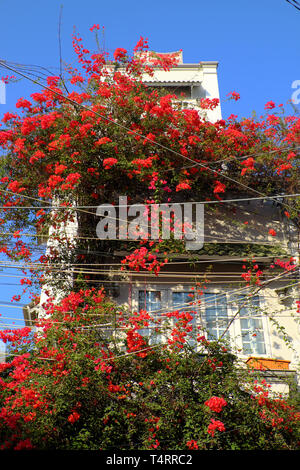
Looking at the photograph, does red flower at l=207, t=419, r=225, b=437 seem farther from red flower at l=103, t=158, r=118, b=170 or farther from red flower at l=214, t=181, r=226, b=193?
red flower at l=103, t=158, r=118, b=170

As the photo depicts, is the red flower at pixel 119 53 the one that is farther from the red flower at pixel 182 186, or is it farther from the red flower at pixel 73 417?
the red flower at pixel 73 417

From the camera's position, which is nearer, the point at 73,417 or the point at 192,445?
the point at 192,445

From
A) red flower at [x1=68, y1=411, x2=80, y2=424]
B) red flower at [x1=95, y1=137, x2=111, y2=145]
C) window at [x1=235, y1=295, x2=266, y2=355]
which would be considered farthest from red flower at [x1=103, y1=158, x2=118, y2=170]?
red flower at [x1=68, y1=411, x2=80, y2=424]

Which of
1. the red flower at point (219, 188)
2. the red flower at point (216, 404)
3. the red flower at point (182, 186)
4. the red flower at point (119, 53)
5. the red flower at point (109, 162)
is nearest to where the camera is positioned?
the red flower at point (216, 404)

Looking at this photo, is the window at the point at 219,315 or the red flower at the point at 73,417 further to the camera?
the window at the point at 219,315

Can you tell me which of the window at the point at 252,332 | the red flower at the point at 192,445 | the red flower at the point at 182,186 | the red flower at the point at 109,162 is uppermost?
the red flower at the point at 109,162

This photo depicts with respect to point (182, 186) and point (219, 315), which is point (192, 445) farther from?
point (182, 186)

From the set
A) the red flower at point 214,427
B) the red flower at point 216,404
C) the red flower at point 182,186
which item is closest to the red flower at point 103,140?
the red flower at point 182,186

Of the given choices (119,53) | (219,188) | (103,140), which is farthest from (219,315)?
(119,53)

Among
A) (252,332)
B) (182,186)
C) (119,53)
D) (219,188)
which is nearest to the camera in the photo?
(252,332)

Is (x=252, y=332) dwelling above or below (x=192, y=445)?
above
